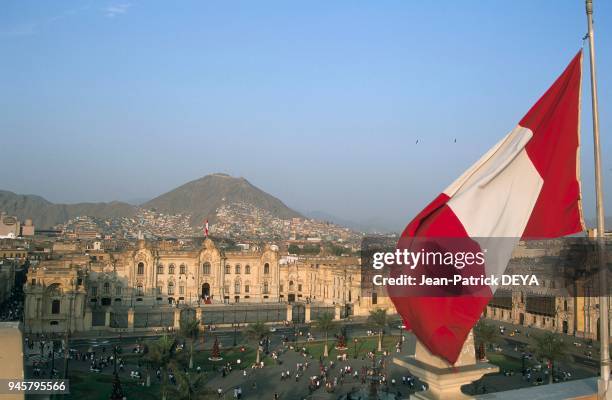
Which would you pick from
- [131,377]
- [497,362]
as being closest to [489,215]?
[131,377]

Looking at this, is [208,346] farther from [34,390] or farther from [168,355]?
[34,390]

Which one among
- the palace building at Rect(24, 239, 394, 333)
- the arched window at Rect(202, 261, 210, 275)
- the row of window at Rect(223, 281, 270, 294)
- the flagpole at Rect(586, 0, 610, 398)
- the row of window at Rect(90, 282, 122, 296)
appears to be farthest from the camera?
the row of window at Rect(223, 281, 270, 294)

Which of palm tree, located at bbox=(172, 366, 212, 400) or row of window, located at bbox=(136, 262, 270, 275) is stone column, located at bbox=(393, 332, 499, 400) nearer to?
palm tree, located at bbox=(172, 366, 212, 400)

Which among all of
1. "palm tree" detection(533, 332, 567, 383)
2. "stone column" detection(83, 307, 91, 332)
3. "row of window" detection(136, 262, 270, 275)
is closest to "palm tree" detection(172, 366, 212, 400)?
"palm tree" detection(533, 332, 567, 383)

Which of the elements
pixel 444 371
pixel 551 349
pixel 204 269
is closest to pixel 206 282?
pixel 204 269

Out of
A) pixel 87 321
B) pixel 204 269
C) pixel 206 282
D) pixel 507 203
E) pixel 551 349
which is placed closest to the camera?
pixel 507 203

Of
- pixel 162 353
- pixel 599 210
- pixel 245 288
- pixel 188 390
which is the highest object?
pixel 599 210

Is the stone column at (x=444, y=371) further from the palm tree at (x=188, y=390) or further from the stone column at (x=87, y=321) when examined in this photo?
the stone column at (x=87, y=321)

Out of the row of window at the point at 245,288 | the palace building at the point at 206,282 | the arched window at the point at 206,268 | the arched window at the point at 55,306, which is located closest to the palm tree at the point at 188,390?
the arched window at the point at 55,306

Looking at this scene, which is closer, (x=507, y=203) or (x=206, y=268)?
(x=507, y=203)

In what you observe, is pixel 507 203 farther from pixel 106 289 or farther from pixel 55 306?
pixel 106 289
